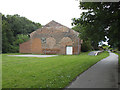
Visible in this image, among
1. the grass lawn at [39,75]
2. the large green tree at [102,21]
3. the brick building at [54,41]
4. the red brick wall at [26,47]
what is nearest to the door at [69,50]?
the brick building at [54,41]

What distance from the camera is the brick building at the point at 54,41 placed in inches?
1197

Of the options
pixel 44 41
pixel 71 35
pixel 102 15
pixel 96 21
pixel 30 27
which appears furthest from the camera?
pixel 30 27

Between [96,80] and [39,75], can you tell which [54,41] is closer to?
[39,75]

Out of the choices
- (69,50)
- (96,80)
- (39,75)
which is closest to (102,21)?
(96,80)

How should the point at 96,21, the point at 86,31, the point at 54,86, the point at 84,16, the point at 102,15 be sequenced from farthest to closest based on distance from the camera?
the point at 86,31, the point at 84,16, the point at 96,21, the point at 102,15, the point at 54,86

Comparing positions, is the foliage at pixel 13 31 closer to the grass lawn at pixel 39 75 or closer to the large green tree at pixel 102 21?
the grass lawn at pixel 39 75

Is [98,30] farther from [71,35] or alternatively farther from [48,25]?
[48,25]

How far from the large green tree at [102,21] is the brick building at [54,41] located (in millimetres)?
17969

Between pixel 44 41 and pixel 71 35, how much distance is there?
24.3 feet

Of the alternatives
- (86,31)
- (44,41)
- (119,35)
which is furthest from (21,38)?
(119,35)

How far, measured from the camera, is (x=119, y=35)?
9453 millimetres

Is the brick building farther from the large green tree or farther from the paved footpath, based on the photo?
the paved footpath

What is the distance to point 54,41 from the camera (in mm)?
32094

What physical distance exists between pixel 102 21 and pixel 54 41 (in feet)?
73.3
